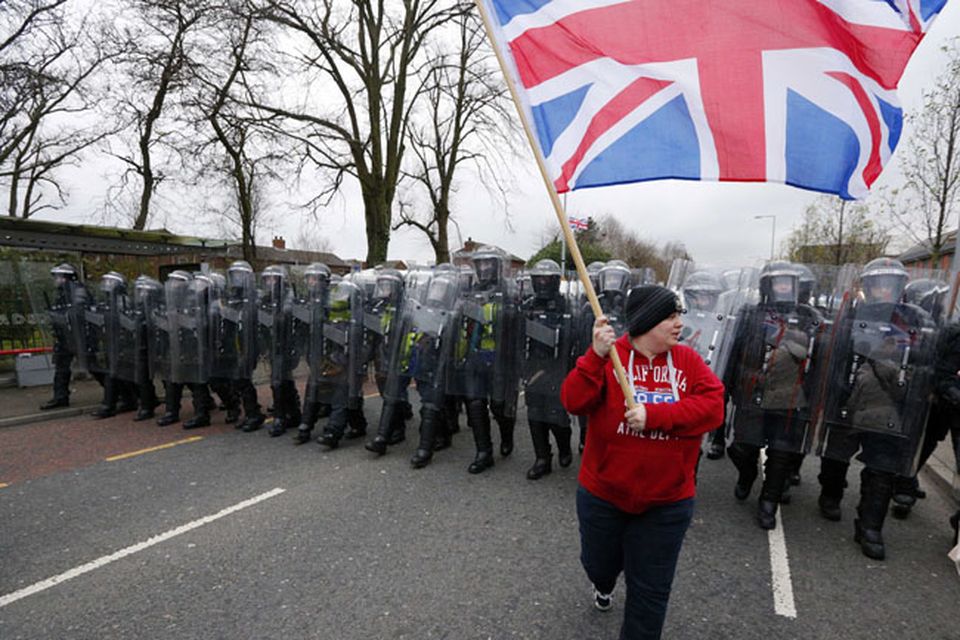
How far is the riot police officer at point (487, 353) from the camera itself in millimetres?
5172

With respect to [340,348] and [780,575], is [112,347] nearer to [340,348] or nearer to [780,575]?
[340,348]

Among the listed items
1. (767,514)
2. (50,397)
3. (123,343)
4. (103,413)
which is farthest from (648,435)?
(50,397)

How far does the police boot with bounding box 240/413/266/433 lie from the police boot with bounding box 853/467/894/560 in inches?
252

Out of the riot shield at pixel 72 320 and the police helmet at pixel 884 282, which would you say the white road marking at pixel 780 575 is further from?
the riot shield at pixel 72 320

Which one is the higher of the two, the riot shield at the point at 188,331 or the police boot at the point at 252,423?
the riot shield at the point at 188,331

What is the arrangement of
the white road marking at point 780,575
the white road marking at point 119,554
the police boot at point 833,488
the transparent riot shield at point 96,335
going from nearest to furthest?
1. the white road marking at point 780,575
2. the white road marking at point 119,554
3. the police boot at point 833,488
4. the transparent riot shield at point 96,335

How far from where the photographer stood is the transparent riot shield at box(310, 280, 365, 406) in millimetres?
5715

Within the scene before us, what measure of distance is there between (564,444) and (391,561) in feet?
7.87

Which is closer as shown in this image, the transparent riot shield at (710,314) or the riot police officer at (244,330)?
the transparent riot shield at (710,314)

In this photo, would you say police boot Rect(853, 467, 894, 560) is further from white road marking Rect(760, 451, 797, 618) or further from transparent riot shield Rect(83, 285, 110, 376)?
transparent riot shield Rect(83, 285, 110, 376)

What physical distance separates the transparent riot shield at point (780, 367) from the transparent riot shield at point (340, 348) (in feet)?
12.5

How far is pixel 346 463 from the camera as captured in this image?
17.5 feet

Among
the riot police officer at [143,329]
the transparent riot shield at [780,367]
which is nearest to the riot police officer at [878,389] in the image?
the transparent riot shield at [780,367]

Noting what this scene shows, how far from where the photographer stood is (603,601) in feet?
9.12
